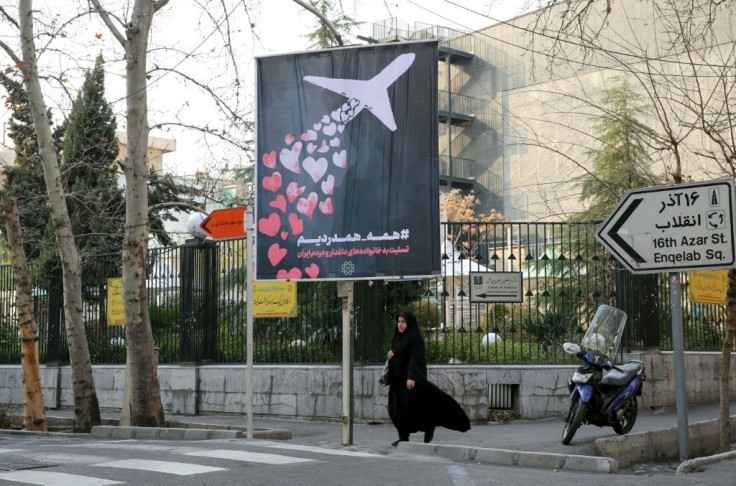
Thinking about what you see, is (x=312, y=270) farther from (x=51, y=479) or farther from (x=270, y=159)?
(x=51, y=479)

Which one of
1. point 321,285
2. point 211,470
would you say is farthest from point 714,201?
point 321,285

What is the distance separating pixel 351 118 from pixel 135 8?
195 inches

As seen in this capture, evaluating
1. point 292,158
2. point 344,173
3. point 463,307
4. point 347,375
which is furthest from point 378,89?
point 463,307

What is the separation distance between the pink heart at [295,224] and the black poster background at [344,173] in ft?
0.04

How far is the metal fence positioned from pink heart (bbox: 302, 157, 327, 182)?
3.46m

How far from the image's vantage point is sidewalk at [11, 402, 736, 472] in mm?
9148

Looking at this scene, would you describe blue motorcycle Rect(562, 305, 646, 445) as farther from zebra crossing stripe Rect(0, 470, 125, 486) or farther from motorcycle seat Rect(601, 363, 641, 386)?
zebra crossing stripe Rect(0, 470, 125, 486)

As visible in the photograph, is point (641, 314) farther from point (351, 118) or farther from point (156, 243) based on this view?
point (156, 243)

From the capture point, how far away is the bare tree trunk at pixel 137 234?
45.9 ft

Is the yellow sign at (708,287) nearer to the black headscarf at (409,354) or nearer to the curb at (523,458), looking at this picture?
the black headscarf at (409,354)

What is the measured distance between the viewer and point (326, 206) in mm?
11078

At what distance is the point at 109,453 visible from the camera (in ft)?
31.1

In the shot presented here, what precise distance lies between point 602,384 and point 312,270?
3509 millimetres

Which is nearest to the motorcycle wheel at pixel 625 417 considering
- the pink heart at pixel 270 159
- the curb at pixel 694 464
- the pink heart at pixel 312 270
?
the curb at pixel 694 464
